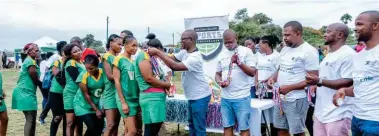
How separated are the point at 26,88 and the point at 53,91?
0.38m

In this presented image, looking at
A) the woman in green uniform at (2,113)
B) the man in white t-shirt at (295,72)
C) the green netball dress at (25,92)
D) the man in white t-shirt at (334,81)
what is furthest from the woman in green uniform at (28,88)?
the man in white t-shirt at (334,81)

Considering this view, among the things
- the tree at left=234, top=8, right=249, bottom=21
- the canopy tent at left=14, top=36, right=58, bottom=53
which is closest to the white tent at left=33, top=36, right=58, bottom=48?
the canopy tent at left=14, top=36, right=58, bottom=53

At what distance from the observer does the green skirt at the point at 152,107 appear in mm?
4191

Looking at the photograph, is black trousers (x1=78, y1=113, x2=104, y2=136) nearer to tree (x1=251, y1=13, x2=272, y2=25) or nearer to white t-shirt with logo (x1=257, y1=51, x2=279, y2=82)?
white t-shirt with logo (x1=257, y1=51, x2=279, y2=82)

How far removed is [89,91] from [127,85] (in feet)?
2.20

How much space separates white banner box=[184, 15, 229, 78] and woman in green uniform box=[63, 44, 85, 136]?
3.23 m

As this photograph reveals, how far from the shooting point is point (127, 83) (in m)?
4.51

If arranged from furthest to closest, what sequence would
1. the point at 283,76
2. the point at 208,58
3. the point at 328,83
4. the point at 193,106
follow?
the point at 208,58, the point at 193,106, the point at 283,76, the point at 328,83

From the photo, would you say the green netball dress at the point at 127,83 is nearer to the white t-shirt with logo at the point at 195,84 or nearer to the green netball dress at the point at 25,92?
the white t-shirt with logo at the point at 195,84

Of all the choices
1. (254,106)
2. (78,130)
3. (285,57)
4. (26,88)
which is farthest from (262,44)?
(26,88)

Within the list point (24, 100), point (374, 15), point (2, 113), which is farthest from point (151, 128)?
point (374, 15)

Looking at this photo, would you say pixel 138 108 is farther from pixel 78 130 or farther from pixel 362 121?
pixel 362 121

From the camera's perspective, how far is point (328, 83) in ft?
11.7

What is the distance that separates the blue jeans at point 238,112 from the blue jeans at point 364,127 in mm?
1897
